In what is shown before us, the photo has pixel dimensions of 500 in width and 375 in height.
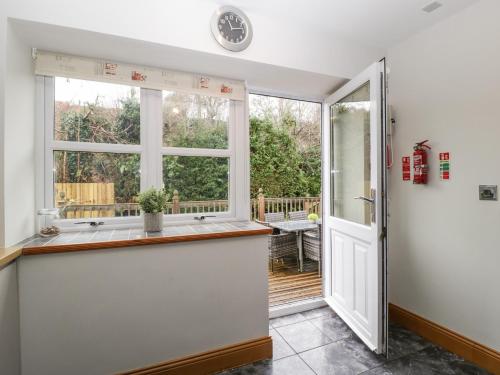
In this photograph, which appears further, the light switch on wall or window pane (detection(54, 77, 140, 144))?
window pane (detection(54, 77, 140, 144))

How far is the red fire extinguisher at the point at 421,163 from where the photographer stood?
211 cm

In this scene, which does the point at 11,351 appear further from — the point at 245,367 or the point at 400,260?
the point at 400,260

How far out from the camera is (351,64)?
2316mm

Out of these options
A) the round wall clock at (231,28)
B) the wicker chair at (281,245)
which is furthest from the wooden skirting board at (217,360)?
the round wall clock at (231,28)

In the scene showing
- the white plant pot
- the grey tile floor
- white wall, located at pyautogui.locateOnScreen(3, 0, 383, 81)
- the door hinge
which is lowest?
the grey tile floor

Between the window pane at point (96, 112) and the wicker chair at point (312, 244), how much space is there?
269 cm

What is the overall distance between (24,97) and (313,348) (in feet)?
8.36

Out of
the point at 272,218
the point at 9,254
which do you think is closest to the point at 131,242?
the point at 9,254

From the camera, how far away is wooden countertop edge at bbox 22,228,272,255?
143cm

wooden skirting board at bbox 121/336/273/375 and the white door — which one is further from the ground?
the white door

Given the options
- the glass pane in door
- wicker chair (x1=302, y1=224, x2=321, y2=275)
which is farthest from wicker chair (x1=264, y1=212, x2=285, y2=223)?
the glass pane in door

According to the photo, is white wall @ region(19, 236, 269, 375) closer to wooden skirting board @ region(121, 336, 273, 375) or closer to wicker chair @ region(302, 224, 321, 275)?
wooden skirting board @ region(121, 336, 273, 375)

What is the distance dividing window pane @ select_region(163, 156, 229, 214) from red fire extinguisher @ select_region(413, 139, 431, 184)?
1.53 m

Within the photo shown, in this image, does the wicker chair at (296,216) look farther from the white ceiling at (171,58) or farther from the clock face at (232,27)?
the clock face at (232,27)
